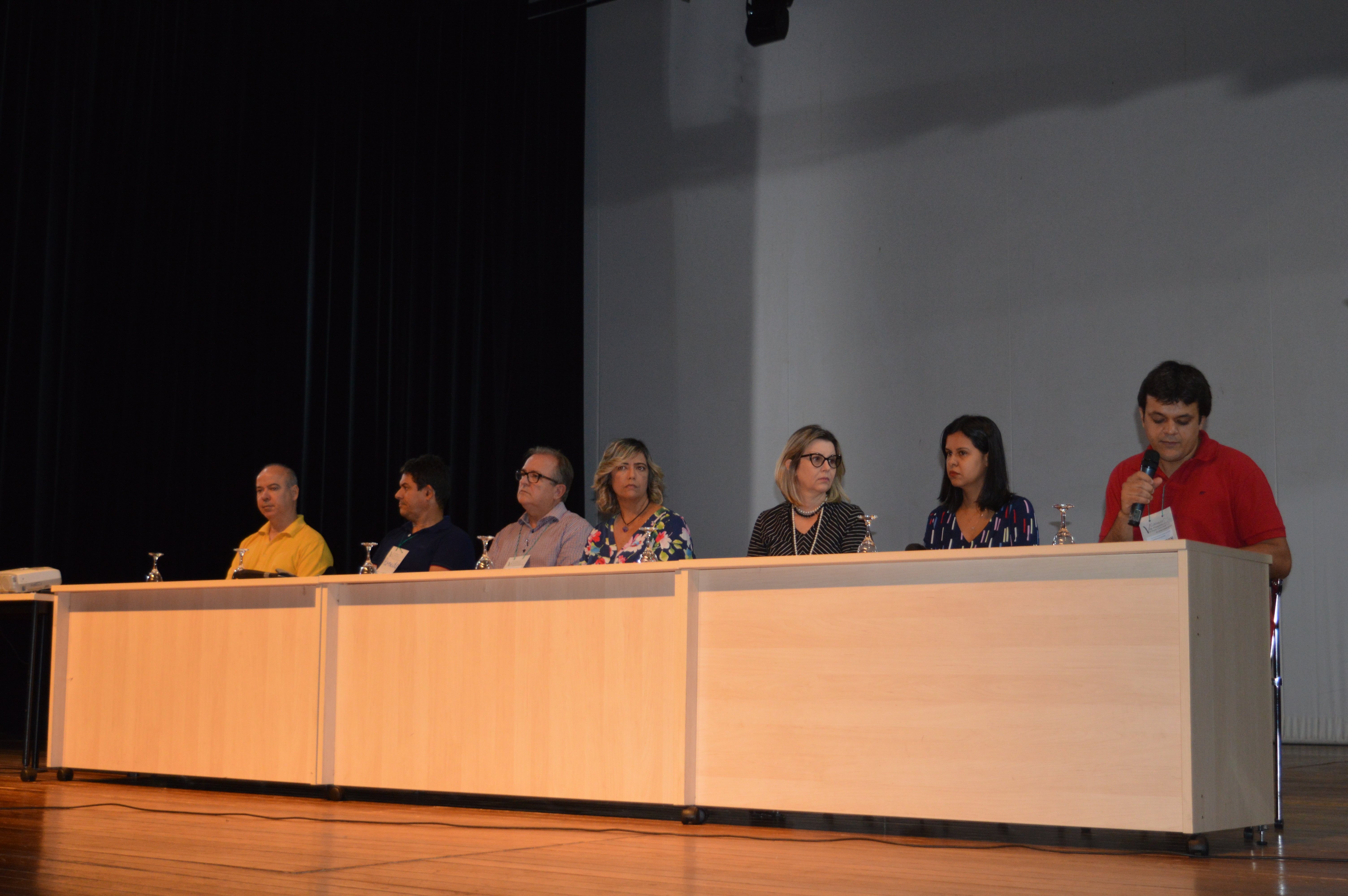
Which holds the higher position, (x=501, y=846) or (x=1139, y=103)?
(x=1139, y=103)

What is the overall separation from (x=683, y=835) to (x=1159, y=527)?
120 cm

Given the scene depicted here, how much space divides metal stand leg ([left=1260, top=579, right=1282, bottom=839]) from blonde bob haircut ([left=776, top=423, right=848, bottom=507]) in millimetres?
1174

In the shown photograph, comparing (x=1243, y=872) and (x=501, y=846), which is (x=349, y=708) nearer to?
(x=501, y=846)

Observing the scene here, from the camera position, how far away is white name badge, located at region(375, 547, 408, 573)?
387cm

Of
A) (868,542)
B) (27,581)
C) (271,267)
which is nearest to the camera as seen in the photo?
(868,542)

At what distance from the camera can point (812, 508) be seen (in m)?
3.83

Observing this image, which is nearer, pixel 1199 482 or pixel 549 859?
pixel 549 859

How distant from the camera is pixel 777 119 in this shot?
7152 mm

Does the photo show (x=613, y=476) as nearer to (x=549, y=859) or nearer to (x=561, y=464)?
(x=561, y=464)

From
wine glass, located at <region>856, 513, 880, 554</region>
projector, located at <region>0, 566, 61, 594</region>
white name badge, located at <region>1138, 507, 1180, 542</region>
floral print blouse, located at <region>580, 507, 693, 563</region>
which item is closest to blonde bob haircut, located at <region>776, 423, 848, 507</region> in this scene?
floral print blouse, located at <region>580, 507, 693, 563</region>

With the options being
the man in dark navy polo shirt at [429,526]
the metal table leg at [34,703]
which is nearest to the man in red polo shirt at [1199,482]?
the man in dark navy polo shirt at [429,526]

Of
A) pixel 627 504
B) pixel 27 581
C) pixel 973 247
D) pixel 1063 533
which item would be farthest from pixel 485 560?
pixel 973 247

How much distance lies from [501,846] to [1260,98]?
4.84m

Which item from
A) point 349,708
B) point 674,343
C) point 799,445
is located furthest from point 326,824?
point 674,343
